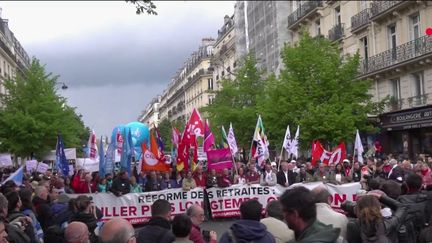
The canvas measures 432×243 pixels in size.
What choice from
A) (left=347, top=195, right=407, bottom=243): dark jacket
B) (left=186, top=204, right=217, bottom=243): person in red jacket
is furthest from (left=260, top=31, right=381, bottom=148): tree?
(left=186, top=204, right=217, bottom=243): person in red jacket

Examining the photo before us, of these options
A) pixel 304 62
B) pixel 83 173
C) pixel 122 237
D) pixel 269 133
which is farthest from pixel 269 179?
pixel 269 133

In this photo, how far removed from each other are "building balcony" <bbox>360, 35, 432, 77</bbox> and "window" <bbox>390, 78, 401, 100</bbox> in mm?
923

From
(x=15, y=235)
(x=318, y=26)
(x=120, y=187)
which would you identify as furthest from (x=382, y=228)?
(x=318, y=26)

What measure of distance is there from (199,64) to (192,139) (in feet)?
266

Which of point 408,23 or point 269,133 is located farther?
point 269,133

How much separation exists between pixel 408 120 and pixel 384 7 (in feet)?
21.5

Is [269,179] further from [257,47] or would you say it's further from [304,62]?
[257,47]

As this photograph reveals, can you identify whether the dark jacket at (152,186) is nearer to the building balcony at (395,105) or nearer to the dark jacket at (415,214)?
the dark jacket at (415,214)

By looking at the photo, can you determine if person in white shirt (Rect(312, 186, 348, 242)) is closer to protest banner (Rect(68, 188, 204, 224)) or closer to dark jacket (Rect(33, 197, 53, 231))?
dark jacket (Rect(33, 197, 53, 231))

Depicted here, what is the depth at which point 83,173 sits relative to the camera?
57.7 feet

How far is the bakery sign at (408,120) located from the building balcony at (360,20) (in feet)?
19.0

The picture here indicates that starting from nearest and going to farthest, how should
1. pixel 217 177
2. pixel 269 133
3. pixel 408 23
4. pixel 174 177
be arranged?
pixel 217 177 → pixel 174 177 → pixel 408 23 → pixel 269 133

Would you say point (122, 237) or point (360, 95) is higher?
point (360, 95)

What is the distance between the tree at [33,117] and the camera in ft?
138
